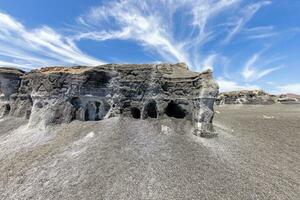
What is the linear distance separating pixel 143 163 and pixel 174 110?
10142 millimetres

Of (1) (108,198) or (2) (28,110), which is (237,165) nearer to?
(1) (108,198)

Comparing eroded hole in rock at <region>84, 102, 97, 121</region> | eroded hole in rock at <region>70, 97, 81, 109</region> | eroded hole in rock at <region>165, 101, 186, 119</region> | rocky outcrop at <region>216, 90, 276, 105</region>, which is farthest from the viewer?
rocky outcrop at <region>216, 90, 276, 105</region>

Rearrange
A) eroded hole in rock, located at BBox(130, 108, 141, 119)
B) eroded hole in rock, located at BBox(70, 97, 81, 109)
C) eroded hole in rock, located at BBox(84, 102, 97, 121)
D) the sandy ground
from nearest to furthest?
1. the sandy ground
2. eroded hole in rock, located at BBox(130, 108, 141, 119)
3. eroded hole in rock, located at BBox(84, 102, 97, 121)
4. eroded hole in rock, located at BBox(70, 97, 81, 109)

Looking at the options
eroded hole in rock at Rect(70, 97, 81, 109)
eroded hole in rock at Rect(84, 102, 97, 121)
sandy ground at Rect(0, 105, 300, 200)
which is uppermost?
eroded hole in rock at Rect(70, 97, 81, 109)

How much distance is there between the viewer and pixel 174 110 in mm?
25953

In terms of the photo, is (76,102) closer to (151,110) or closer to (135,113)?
(135,113)

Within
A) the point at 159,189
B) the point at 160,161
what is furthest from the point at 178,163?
the point at 159,189

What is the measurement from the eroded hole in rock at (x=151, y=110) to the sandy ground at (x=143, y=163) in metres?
1.99

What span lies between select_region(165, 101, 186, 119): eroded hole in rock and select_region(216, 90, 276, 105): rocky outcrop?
57.5m

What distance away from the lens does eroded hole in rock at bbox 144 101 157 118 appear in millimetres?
25606

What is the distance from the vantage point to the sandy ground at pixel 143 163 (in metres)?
14.5

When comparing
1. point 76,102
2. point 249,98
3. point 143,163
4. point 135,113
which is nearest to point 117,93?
point 135,113

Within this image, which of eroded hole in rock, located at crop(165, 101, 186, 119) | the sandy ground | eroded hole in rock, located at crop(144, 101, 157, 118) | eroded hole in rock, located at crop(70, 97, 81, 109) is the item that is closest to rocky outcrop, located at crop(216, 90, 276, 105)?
the sandy ground

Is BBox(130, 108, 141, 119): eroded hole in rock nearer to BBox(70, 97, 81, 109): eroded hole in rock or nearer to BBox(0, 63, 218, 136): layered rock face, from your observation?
BBox(0, 63, 218, 136): layered rock face
